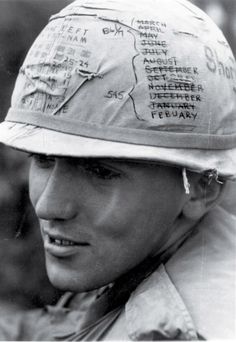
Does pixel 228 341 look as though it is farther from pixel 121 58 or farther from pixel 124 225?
pixel 121 58

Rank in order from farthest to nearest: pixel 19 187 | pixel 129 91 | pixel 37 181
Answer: pixel 19 187
pixel 37 181
pixel 129 91

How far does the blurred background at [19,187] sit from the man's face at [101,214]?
1.44 meters

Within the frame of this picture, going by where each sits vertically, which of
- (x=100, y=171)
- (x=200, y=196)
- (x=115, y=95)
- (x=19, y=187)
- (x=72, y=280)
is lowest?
(x=19, y=187)

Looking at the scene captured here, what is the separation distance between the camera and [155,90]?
208 cm

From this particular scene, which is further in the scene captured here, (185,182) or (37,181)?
(37,181)

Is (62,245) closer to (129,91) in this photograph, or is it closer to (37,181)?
(37,181)

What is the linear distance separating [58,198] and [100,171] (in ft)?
0.49

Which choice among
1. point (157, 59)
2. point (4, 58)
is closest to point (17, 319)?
point (4, 58)

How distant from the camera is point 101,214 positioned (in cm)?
209

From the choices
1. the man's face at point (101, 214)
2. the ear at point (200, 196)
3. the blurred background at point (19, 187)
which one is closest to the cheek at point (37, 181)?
the man's face at point (101, 214)

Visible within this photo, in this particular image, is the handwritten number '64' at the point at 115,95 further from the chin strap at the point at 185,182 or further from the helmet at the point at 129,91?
the chin strap at the point at 185,182

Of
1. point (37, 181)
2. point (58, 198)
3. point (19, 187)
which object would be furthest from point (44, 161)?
point (19, 187)

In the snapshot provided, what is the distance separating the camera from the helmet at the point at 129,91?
206 cm

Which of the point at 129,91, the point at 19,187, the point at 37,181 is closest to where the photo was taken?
the point at 129,91
